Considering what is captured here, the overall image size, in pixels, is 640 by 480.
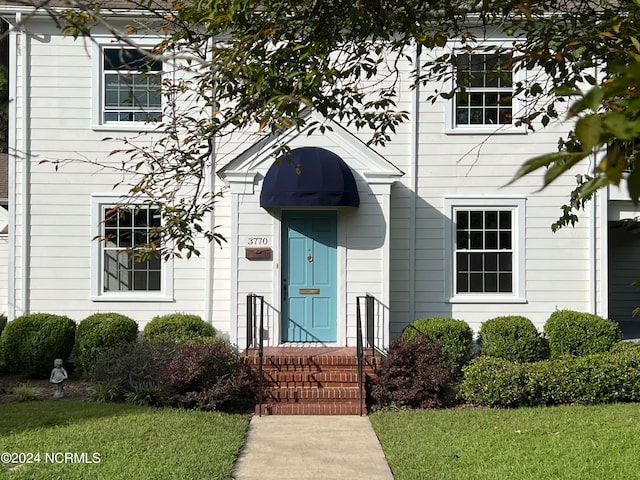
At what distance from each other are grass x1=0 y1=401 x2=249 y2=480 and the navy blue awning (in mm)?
3590

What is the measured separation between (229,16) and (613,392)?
838 centimetres

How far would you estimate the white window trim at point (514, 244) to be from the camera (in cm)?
1275

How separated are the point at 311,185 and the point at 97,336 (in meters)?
4.56

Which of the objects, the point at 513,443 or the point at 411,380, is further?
the point at 411,380

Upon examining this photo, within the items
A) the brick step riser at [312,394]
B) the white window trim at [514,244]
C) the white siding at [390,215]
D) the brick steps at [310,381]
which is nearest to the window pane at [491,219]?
the white window trim at [514,244]

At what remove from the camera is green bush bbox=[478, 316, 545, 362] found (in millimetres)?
11953

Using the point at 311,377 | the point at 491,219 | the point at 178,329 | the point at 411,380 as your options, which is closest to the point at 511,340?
the point at 491,219

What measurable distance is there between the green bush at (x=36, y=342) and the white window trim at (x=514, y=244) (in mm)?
6983

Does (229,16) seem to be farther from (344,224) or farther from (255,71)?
(344,224)

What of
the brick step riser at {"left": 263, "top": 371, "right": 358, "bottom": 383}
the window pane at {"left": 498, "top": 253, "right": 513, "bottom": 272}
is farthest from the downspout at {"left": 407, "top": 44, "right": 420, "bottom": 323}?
the brick step riser at {"left": 263, "top": 371, "right": 358, "bottom": 383}

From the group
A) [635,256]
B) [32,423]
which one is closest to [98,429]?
[32,423]

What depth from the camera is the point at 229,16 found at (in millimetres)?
5359

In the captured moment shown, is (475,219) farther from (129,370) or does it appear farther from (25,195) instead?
(25,195)

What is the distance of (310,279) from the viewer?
1196 cm
